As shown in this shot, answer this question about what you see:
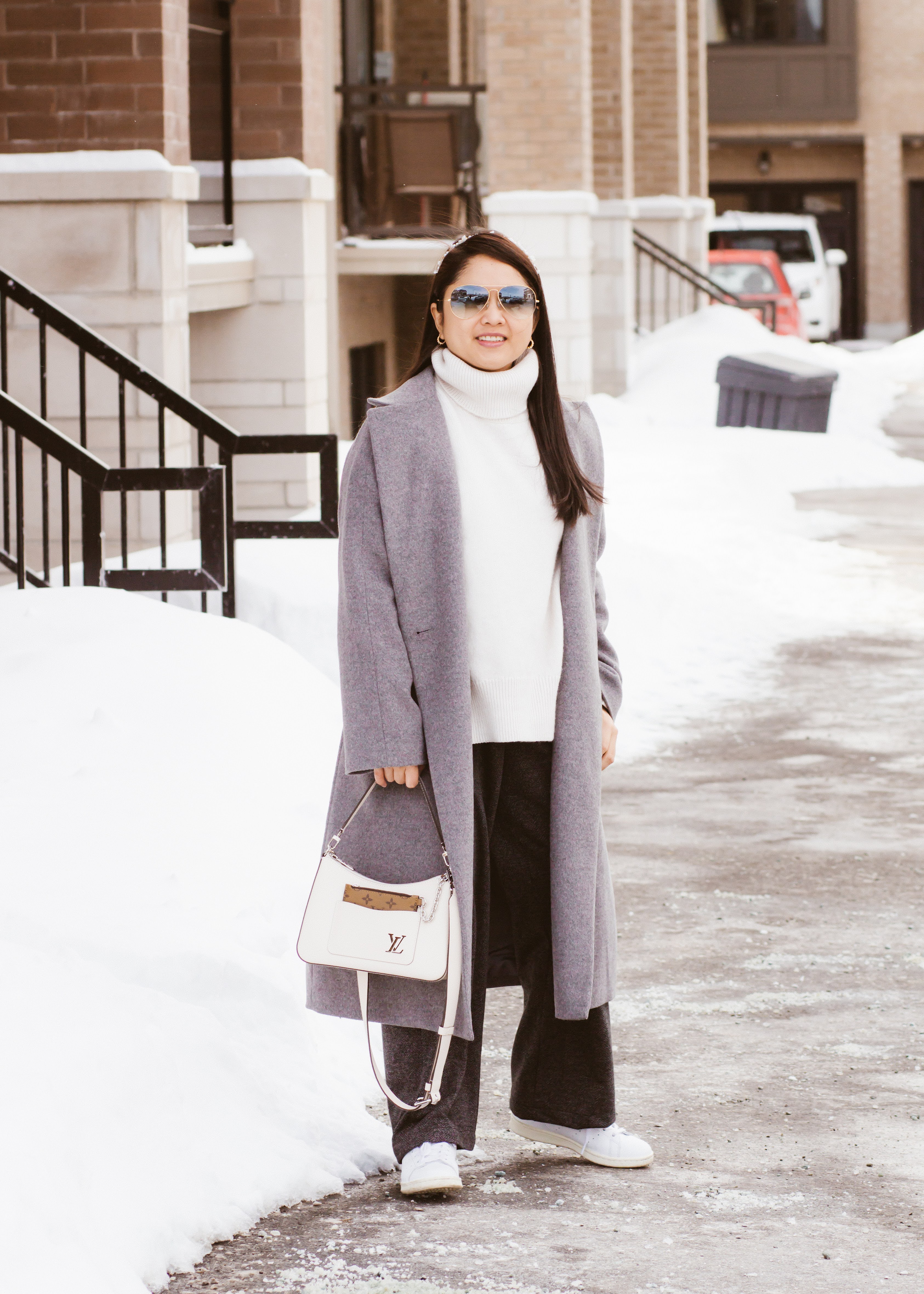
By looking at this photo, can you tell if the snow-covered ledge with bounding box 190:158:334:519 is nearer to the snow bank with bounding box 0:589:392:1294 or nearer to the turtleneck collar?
the snow bank with bounding box 0:589:392:1294

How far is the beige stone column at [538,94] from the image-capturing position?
1870 cm

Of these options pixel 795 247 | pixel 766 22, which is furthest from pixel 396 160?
pixel 766 22

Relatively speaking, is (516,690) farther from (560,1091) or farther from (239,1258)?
(239,1258)

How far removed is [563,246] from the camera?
744 inches

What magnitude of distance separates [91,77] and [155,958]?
6.71 meters

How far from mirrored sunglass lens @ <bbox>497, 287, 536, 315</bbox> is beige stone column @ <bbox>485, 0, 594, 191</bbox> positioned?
15467mm

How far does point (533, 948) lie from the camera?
3955mm

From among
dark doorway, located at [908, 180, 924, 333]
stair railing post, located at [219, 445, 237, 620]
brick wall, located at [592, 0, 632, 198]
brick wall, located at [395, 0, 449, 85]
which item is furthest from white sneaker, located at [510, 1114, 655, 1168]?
dark doorway, located at [908, 180, 924, 333]

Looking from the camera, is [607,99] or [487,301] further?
[607,99]

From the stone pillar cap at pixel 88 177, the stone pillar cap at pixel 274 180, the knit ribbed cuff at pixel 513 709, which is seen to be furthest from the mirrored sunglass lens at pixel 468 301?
the stone pillar cap at pixel 274 180

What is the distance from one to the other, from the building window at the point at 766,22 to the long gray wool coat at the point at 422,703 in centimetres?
3923

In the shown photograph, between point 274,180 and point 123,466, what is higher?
point 274,180

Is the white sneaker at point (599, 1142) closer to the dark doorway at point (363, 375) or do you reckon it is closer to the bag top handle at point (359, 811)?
the bag top handle at point (359, 811)

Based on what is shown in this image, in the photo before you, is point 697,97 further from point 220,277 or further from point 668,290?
point 220,277
